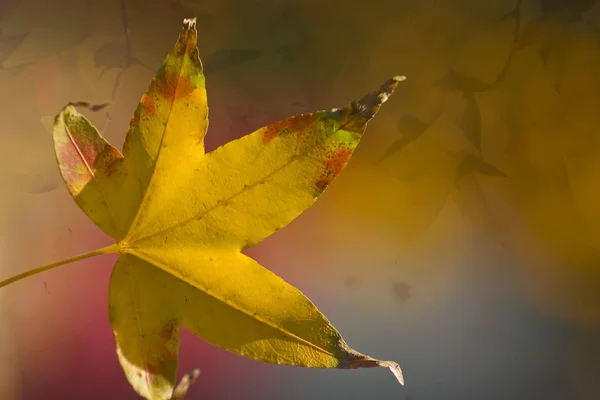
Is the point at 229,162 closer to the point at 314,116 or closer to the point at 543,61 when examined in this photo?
the point at 314,116

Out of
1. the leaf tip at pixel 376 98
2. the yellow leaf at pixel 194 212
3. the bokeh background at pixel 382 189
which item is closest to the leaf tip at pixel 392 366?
the yellow leaf at pixel 194 212

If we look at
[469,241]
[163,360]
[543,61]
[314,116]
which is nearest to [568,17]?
[543,61]

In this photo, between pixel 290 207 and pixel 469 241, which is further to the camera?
pixel 469 241

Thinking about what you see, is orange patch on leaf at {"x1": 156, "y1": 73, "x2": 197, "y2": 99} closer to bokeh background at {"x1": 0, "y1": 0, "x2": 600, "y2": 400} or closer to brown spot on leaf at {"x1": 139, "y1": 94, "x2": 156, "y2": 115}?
brown spot on leaf at {"x1": 139, "y1": 94, "x2": 156, "y2": 115}

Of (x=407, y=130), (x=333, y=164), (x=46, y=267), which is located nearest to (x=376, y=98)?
(x=333, y=164)

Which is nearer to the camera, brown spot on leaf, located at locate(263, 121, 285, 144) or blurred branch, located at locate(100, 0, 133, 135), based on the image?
brown spot on leaf, located at locate(263, 121, 285, 144)

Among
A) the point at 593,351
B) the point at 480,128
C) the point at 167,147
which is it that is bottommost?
the point at 593,351

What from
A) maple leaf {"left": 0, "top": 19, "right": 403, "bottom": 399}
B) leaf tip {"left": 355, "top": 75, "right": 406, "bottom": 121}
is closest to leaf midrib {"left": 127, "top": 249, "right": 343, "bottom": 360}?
maple leaf {"left": 0, "top": 19, "right": 403, "bottom": 399}

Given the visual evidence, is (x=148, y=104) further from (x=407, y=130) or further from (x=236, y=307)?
(x=407, y=130)
